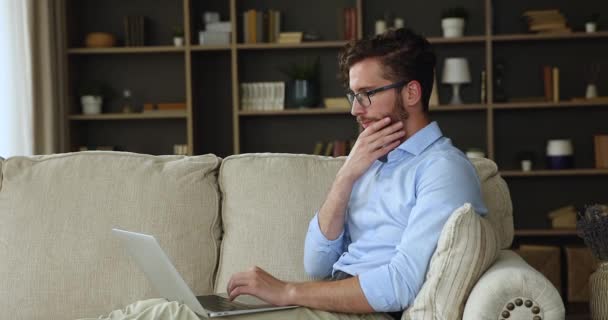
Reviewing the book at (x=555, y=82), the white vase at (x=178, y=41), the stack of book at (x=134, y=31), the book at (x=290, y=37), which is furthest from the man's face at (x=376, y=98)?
the stack of book at (x=134, y=31)

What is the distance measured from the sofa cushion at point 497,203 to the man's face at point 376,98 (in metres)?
0.33

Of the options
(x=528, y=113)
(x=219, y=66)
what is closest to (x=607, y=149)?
(x=528, y=113)

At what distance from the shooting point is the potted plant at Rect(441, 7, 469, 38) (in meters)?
5.29

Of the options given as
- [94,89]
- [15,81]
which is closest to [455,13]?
[94,89]

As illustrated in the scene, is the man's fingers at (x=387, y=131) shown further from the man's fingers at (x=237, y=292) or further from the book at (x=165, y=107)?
the book at (x=165, y=107)

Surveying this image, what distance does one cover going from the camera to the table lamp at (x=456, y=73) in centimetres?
531

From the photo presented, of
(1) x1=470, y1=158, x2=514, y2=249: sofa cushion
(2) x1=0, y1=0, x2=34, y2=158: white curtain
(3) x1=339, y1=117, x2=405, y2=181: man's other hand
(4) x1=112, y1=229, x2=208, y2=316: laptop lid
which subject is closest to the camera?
(4) x1=112, y1=229, x2=208, y2=316: laptop lid

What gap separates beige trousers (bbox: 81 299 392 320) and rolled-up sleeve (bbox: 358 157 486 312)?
0.28ft

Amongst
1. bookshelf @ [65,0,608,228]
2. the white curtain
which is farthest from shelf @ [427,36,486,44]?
the white curtain

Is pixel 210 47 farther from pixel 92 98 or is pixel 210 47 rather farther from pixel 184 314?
pixel 184 314

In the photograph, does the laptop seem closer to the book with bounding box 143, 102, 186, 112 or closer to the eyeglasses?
the eyeglasses

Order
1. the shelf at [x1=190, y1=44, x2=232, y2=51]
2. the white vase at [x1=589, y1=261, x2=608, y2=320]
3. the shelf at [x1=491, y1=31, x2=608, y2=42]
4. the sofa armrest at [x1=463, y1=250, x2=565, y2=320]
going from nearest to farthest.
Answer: the sofa armrest at [x1=463, y1=250, x2=565, y2=320], the white vase at [x1=589, y1=261, x2=608, y2=320], the shelf at [x1=491, y1=31, x2=608, y2=42], the shelf at [x1=190, y1=44, x2=232, y2=51]

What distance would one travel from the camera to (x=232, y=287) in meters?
2.27

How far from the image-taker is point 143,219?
8.44 feet
